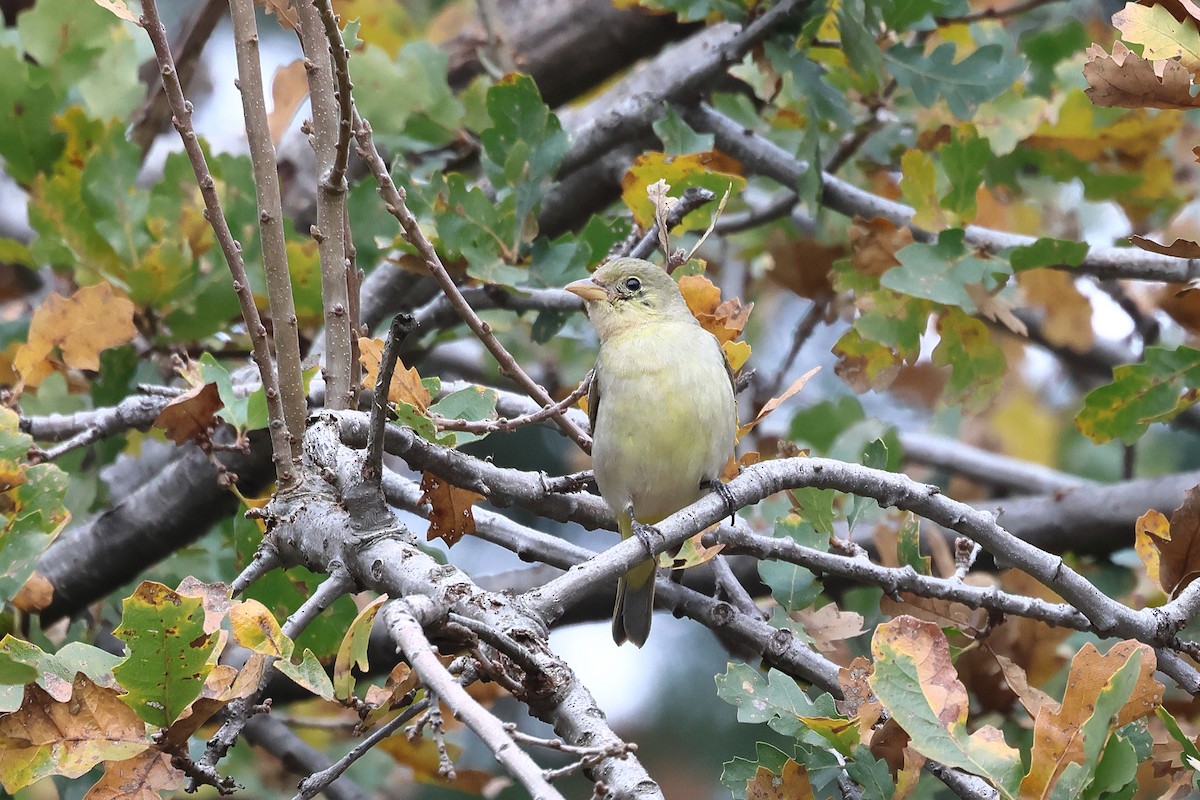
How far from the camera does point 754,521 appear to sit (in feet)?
16.0

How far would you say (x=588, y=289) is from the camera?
158 inches

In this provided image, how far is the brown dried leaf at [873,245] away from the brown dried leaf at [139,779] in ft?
8.86

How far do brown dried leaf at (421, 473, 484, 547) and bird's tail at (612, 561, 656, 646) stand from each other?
1054 mm

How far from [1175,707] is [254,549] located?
8.33 feet

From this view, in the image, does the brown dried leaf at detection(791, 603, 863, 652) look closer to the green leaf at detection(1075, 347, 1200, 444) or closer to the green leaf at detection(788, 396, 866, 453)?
the green leaf at detection(1075, 347, 1200, 444)

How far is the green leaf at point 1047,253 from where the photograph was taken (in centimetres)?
373

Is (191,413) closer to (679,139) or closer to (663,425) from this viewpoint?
(663,425)

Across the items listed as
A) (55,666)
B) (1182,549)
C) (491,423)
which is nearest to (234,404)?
(491,423)

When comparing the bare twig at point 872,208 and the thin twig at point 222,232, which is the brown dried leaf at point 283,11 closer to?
the thin twig at point 222,232

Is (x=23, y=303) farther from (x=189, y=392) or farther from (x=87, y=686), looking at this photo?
(x=87, y=686)

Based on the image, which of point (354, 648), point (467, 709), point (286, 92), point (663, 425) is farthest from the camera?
point (286, 92)

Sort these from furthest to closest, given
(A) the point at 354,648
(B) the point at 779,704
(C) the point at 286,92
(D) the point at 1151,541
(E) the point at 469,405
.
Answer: (C) the point at 286,92, (D) the point at 1151,541, (E) the point at 469,405, (B) the point at 779,704, (A) the point at 354,648

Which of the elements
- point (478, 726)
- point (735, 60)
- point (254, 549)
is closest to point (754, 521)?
point (735, 60)

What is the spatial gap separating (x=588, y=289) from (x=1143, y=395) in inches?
66.8
